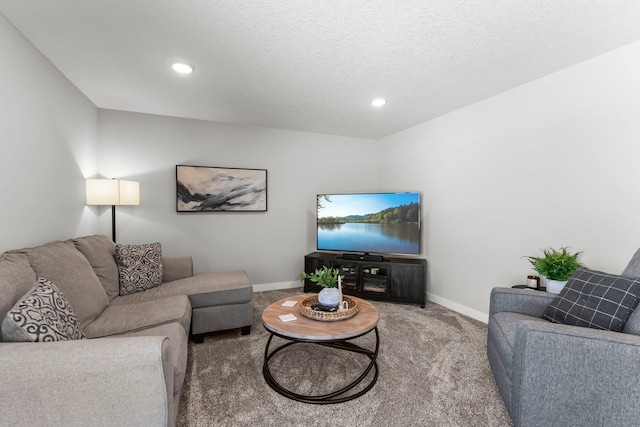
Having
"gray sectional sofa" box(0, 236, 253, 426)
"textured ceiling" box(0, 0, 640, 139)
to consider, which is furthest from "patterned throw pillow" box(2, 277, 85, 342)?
"textured ceiling" box(0, 0, 640, 139)

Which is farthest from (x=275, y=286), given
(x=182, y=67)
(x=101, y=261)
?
(x=182, y=67)

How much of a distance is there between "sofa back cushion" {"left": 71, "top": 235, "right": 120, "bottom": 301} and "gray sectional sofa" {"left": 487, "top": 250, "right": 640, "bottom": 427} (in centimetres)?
292

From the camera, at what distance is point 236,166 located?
4.02 metres

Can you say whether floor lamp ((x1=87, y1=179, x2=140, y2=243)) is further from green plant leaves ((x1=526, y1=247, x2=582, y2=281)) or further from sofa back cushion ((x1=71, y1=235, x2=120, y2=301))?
green plant leaves ((x1=526, y1=247, x2=582, y2=281))

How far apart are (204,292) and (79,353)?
150 centimetres

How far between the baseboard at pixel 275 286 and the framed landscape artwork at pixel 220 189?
1086 mm

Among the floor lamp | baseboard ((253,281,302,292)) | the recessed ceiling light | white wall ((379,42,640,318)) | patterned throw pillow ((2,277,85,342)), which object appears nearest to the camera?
patterned throw pillow ((2,277,85,342))

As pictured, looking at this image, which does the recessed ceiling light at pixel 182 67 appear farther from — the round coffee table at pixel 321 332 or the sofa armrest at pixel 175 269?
the round coffee table at pixel 321 332

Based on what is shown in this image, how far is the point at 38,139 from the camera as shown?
2.17 metres

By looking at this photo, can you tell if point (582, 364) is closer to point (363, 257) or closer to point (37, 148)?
point (363, 257)

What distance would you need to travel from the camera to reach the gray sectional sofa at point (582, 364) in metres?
1.22

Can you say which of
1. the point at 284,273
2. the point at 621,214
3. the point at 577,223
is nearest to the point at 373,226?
the point at 284,273

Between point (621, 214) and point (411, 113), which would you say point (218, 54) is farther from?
point (621, 214)

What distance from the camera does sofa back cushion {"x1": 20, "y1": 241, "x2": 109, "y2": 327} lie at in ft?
5.73
